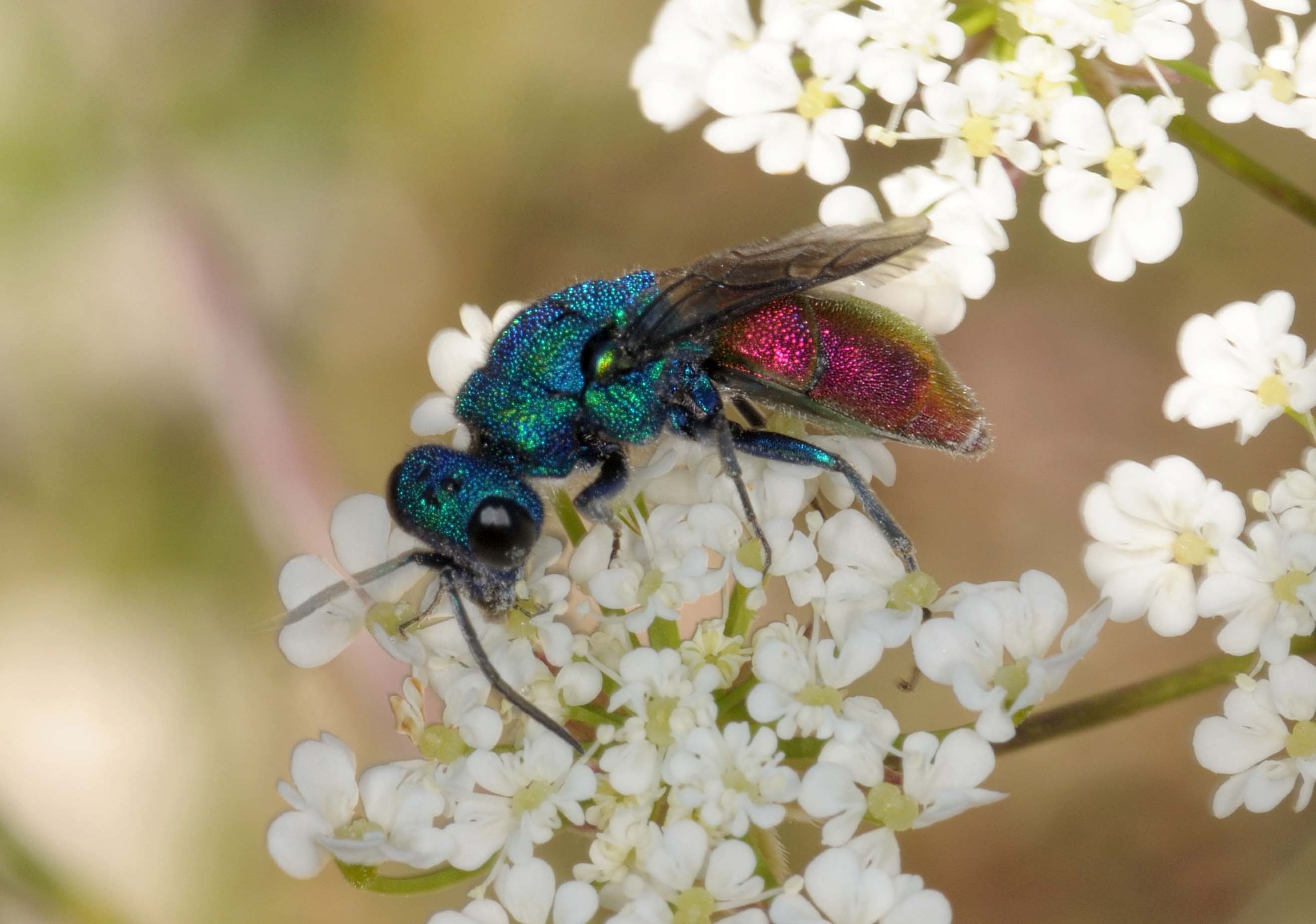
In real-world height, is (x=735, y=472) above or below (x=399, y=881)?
above

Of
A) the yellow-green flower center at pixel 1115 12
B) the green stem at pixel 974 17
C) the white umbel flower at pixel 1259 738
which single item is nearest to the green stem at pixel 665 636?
the white umbel flower at pixel 1259 738

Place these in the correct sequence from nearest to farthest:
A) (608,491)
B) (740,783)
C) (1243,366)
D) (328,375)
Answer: (740,783) → (608,491) → (1243,366) → (328,375)

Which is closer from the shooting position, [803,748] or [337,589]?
[803,748]

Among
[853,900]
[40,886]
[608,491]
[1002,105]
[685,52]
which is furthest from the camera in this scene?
[40,886]

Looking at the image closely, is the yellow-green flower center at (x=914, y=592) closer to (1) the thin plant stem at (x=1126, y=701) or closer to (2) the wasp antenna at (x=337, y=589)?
(1) the thin plant stem at (x=1126, y=701)

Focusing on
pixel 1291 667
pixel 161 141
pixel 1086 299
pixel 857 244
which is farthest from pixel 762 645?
pixel 161 141

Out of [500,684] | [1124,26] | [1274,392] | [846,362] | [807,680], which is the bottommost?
[1274,392]

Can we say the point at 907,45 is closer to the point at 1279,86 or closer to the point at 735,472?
the point at 1279,86

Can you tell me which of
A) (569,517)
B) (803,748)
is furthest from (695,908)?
(569,517)
